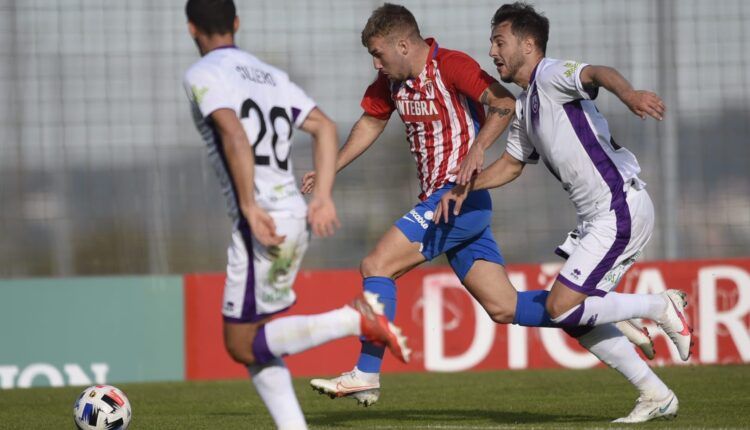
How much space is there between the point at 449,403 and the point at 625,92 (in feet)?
10.4

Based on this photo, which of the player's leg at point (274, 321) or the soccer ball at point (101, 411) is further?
the soccer ball at point (101, 411)

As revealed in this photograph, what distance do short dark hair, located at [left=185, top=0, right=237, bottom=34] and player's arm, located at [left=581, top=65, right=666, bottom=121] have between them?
6.22ft

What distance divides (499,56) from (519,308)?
55.6 inches

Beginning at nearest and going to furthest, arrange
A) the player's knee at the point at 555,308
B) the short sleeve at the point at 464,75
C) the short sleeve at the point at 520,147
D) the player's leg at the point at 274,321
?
the player's leg at the point at 274,321 → the player's knee at the point at 555,308 → the short sleeve at the point at 464,75 → the short sleeve at the point at 520,147

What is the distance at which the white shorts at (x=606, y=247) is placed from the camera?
682cm

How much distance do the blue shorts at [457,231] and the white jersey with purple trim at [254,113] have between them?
5.83ft

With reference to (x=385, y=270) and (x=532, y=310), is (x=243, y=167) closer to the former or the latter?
(x=385, y=270)

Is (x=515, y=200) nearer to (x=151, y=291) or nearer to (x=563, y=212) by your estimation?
(x=563, y=212)

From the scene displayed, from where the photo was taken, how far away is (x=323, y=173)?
5.53 meters

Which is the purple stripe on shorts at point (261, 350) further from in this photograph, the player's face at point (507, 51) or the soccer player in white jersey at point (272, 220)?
the player's face at point (507, 51)

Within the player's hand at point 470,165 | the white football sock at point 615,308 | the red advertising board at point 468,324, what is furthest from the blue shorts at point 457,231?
the red advertising board at point 468,324

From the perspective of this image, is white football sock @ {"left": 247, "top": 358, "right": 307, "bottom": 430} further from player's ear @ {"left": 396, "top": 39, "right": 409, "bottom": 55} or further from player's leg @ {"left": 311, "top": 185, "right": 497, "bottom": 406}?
player's ear @ {"left": 396, "top": 39, "right": 409, "bottom": 55}

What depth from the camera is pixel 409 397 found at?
9156 mm

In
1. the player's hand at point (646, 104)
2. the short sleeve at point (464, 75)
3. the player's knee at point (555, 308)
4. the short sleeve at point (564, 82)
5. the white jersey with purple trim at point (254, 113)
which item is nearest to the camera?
the white jersey with purple trim at point (254, 113)
